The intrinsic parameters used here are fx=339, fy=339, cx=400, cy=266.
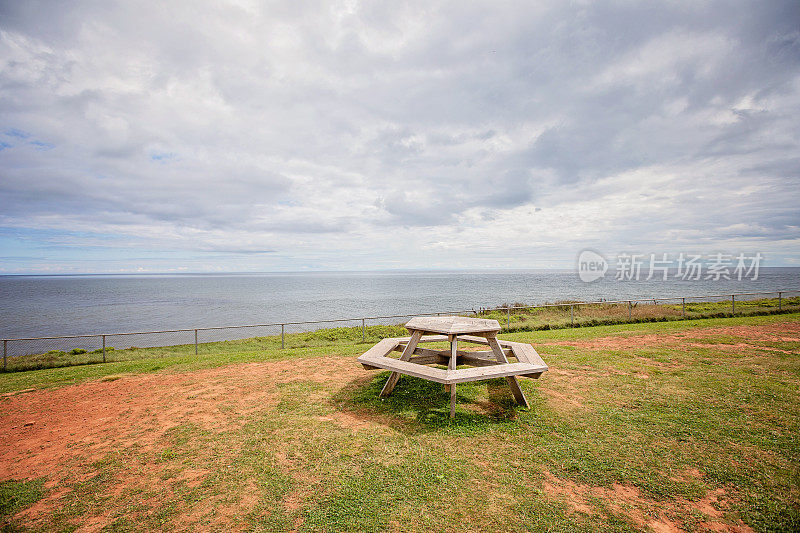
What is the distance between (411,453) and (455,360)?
1.89 m

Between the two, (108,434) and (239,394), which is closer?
(108,434)

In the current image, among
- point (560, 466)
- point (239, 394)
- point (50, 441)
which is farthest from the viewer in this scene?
point (239, 394)

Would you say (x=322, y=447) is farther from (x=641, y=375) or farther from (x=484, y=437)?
(x=641, y=375)

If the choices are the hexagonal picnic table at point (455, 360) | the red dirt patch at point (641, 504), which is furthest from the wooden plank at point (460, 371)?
the red dirt patch at point (641, 504)

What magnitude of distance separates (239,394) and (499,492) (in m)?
5.43

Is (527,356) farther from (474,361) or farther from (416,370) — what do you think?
(416,370)

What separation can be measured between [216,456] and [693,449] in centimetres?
600

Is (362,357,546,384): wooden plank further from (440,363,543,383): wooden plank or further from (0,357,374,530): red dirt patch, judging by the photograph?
(0,357,374,530): red dirt patch

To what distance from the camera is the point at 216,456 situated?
437 centimetres

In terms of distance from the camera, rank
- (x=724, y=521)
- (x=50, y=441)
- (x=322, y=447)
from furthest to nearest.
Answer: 1. (x=50, y=441)
2. (x=322, y=447)
3. (x=724, y=521)

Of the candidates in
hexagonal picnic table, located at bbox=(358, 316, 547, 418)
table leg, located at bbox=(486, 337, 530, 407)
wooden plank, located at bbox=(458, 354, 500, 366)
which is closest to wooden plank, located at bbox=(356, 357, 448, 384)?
hexagonal picnic table, located at bbox=(358, 316, 547, 418)

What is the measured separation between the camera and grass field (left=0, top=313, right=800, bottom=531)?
3.20 metres

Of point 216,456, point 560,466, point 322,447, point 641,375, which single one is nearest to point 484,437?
point 560,466

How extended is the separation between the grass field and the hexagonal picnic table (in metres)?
0.53
